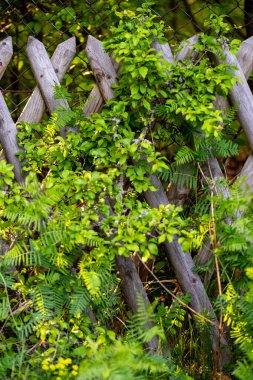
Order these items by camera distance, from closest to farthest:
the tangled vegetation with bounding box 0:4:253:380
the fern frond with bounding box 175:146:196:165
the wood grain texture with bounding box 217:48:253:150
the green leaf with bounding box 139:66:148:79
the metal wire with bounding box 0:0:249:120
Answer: the tangled vegetation with bounding box 0:4:253:380 → the green leaf with bounding box 139:66:148:79 → the fern frond with bounding box 175:146:196:165 → the wood grain texture with bounding box 217:48:253:150 → the metal wire with bounding box 0:0:249:120

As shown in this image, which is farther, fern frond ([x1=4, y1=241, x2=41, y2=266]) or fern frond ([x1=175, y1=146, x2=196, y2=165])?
fern frond ([x1=175, y1=146, x2=196, y2=165])

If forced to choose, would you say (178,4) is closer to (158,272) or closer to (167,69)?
(167,69)

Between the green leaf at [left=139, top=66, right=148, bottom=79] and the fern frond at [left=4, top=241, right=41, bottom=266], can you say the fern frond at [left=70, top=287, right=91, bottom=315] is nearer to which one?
the fern frond at [left=4, top=241, right=41, bottom=266]

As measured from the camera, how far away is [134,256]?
2967 mm

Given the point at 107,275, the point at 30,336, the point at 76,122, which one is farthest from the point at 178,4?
the point at 30,336

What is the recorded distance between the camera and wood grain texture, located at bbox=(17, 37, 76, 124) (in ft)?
9.34

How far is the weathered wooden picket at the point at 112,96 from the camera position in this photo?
111 inches

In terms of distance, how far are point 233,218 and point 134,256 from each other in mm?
622

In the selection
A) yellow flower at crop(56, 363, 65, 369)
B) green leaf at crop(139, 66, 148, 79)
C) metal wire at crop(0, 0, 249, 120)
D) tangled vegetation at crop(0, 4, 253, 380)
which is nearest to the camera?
yellow flower at crop(56, 363, 65, 369)

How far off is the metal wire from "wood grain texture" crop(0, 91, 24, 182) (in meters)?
0.72

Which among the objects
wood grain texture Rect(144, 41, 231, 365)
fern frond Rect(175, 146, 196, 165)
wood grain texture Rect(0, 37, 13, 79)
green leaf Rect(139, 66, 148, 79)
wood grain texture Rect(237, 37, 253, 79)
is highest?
wood grain texture Rect(0, 37, 13, 79)

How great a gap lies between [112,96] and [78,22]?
1.15m

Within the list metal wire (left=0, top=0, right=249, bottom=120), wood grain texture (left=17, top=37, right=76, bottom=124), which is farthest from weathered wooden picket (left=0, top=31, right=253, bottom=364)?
Result: metal wire (left=0, top=0, right=249, bottom=120)

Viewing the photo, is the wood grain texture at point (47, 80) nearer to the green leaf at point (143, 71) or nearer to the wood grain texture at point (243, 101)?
the green leaf at point (143, 71)
